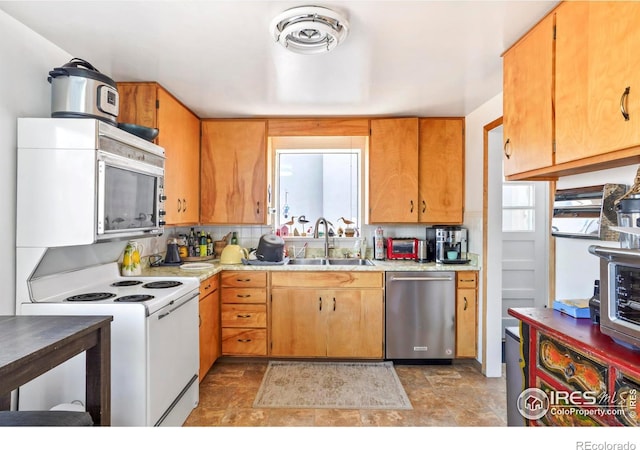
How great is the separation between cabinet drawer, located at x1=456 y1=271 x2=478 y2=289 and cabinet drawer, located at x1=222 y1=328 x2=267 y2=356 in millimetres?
1787

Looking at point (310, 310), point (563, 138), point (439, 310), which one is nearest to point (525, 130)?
point (563, 138)

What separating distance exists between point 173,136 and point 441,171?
2432mm

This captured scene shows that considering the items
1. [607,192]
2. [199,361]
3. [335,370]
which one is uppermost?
[607,192]

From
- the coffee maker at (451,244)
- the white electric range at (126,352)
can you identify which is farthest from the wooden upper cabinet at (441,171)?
the white electric range at (126,352)

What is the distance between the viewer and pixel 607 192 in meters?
1.59

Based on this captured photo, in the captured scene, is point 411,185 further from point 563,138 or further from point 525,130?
point 563,138

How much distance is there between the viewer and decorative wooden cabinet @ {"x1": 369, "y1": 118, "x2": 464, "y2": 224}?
3.22 meters

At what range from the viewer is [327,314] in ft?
9.82

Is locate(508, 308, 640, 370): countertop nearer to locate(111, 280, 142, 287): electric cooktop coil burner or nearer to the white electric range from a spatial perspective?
the white electric range

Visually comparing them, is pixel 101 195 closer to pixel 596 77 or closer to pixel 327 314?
pixel 327 314

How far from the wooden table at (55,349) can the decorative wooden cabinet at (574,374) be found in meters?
1.91

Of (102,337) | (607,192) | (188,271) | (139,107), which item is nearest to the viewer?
(102,337)

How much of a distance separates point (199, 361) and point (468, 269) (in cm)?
233

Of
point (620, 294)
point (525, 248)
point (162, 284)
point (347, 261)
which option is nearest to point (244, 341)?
point (162, 284)
